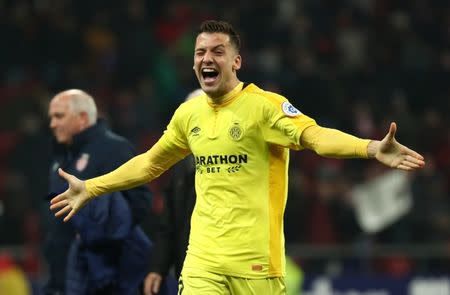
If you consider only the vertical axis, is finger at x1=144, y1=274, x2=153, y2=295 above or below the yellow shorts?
below

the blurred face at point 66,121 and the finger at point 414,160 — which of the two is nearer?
the finger at point 414,160

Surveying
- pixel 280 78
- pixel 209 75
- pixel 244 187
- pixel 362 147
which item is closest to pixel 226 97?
pixel 209 75

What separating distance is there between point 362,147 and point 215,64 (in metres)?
0.96

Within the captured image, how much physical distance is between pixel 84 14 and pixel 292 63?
2.79m

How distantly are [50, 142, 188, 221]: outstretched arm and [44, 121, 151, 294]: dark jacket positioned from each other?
1230 millimetres

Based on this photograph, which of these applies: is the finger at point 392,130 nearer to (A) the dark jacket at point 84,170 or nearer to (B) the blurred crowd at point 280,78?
(A) the dark jacket at point 84,170

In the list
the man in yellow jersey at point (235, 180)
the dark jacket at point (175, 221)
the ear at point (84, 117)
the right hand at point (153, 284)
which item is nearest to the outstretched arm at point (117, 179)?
the man in yellow jersey at point (235, 180)

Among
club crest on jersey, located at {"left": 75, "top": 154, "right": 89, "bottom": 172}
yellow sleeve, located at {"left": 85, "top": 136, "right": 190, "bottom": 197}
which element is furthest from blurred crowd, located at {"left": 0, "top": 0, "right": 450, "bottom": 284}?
yellow sleeve, located at {"left": 85, "top": 136, "right": 190, "bottom": 197}

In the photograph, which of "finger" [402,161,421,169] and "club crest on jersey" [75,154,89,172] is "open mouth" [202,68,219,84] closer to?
"finger" [402,161,421,169]

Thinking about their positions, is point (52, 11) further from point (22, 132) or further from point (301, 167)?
point (301, 167)

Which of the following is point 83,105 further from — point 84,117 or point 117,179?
point 117,179

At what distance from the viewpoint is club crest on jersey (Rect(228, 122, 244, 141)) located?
6.05 metres

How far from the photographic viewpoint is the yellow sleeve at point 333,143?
558 cm

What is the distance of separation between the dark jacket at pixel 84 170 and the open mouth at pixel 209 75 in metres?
1.66
